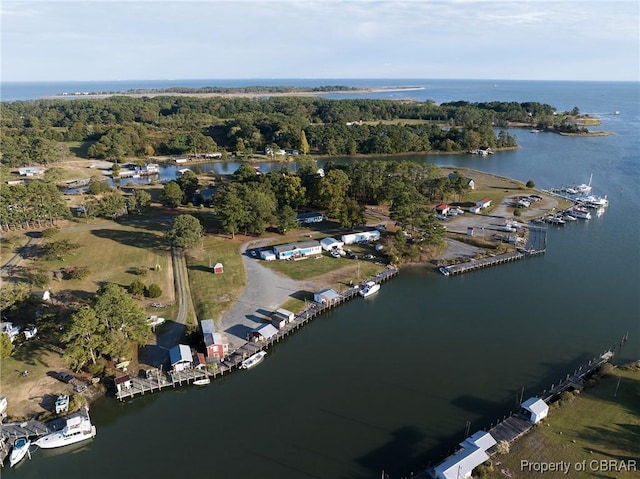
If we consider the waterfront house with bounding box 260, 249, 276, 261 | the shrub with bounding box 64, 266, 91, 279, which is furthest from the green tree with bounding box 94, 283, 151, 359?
the waterfront house with bounding box 260, 249, 276, 261

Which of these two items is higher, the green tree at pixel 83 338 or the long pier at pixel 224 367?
the green tree at pixel 83 338

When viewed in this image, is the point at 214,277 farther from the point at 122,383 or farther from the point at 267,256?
the point at 122,383

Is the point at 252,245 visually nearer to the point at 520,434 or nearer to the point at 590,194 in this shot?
the point at 520,434

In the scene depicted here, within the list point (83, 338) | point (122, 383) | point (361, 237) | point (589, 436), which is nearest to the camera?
point (589, 436)

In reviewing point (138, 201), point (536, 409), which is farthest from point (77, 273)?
point (536, 409)

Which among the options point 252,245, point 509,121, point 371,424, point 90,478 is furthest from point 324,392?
point 509,121

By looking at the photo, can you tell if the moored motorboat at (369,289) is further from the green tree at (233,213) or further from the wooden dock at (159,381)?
the green tree at (233,213)

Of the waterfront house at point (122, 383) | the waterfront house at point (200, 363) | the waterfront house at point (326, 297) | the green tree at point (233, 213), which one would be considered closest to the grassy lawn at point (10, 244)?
the green tree at point (233, 213)
